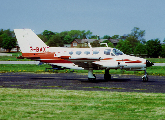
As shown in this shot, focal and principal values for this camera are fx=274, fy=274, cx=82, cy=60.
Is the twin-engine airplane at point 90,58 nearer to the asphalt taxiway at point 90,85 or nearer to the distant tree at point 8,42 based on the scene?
the asphalt taxiway at point 90,85

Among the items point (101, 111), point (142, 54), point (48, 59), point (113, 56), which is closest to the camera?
point (101, 111)

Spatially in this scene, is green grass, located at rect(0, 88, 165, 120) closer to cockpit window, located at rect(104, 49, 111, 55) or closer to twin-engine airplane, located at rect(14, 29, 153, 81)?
twin-engine airplane, located at rect(14, 29, 153, 81)

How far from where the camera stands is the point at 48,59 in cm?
2403

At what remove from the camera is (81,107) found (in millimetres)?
10781

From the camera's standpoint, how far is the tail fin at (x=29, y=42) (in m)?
25.1

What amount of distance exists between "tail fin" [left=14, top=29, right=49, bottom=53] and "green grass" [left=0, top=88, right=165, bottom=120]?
39.2 ft

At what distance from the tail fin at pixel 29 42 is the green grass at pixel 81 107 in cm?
1195

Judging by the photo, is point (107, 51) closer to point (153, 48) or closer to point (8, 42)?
point (153, 48)

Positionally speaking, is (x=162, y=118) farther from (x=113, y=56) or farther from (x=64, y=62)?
(x=64, y=62)

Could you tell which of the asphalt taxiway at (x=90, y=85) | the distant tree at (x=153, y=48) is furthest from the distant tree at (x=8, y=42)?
the asphalt taxiway at (x=90, y=85)

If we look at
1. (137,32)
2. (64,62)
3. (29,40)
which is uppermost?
(137,32)

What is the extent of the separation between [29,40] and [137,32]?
160 meters

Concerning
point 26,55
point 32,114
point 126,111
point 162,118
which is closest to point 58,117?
point 32,114

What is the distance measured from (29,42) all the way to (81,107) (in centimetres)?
1568
